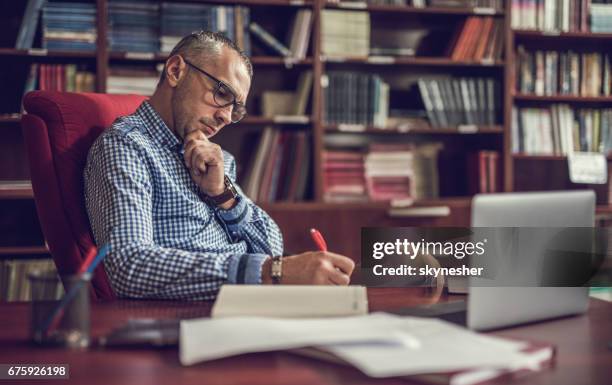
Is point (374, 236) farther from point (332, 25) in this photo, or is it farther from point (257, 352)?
point (332, 25)

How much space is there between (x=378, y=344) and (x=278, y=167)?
2.63 m

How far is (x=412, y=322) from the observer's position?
0.89 meters

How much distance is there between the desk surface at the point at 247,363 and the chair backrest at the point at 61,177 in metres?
0.55

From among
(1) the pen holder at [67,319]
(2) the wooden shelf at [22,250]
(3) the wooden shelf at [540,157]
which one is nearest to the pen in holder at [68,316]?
(1) the pen holder at [67,319]

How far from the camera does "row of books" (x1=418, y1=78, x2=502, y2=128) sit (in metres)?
3.58

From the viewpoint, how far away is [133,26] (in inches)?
128

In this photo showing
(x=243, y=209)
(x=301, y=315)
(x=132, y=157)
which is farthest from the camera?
(x=243, y=209)

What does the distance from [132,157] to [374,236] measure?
1.80 ft

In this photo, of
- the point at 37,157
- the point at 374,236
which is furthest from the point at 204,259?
the point at 37,157

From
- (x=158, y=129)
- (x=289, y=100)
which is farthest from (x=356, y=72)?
(x=158, y=129)

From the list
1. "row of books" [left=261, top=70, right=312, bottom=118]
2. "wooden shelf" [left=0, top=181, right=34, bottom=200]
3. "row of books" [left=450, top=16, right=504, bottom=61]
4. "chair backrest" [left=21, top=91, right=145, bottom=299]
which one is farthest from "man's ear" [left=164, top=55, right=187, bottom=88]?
"row of books" [left=450, top=16, right=504, bottom=61]

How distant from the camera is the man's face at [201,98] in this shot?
69.8 inches

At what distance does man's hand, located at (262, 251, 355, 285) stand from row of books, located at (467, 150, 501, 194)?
2.56 meters

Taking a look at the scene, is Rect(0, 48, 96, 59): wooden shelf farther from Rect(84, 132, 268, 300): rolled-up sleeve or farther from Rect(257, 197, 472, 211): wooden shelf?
Rect(84, 132, 268, 300): rolled-up sleeve
